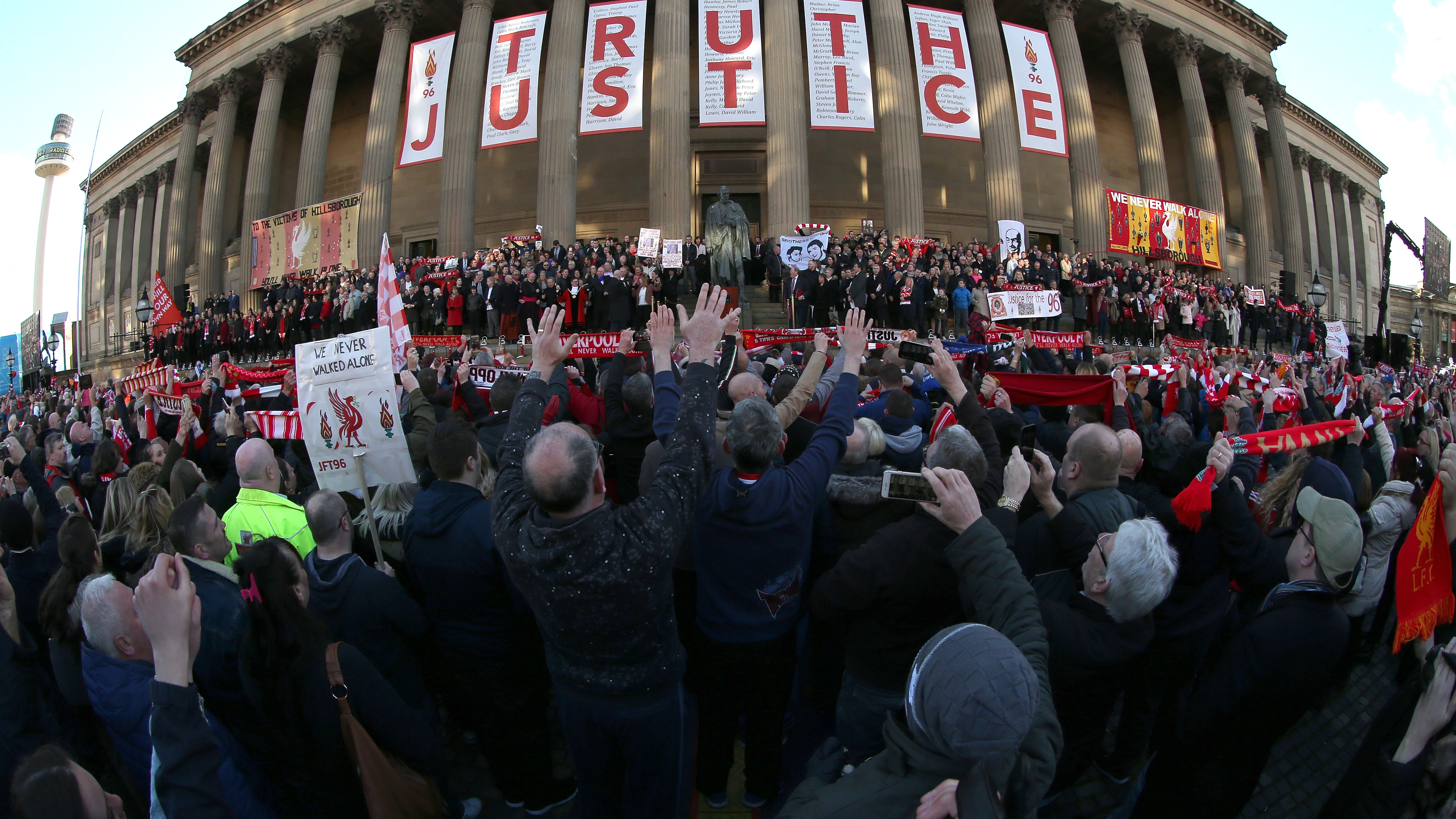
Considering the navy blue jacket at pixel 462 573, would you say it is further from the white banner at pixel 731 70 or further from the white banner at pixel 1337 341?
the white banner at pixel 1337 341

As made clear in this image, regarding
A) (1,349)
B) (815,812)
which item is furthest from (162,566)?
(1,349)

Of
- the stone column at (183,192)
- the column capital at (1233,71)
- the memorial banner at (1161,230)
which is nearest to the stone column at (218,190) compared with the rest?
the stone column at (183,192)

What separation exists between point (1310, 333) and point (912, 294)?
1629 cm

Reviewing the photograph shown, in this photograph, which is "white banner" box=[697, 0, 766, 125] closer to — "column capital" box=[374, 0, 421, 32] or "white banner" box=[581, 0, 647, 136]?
"white banner" box=[581, 0, 647, 136]

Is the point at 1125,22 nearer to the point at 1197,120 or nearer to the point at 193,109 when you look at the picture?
the point at 1197,120

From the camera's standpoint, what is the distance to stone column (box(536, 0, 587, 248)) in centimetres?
2045

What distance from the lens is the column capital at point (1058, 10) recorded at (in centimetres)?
2386

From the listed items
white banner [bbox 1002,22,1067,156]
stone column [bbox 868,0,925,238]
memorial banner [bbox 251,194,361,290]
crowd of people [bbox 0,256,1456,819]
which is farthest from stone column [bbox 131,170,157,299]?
crowd of people [bbox 0,256,1456,819]

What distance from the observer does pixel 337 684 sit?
7.10 feet

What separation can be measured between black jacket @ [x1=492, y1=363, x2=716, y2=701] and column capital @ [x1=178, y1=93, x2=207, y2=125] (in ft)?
129

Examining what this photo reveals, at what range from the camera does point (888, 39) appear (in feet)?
68.6

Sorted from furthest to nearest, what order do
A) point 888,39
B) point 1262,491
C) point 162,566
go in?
point 888,39 → point 1262,491 → point 162,566

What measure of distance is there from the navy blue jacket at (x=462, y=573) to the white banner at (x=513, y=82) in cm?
1714

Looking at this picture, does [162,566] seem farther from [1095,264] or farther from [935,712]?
[1095,264]
